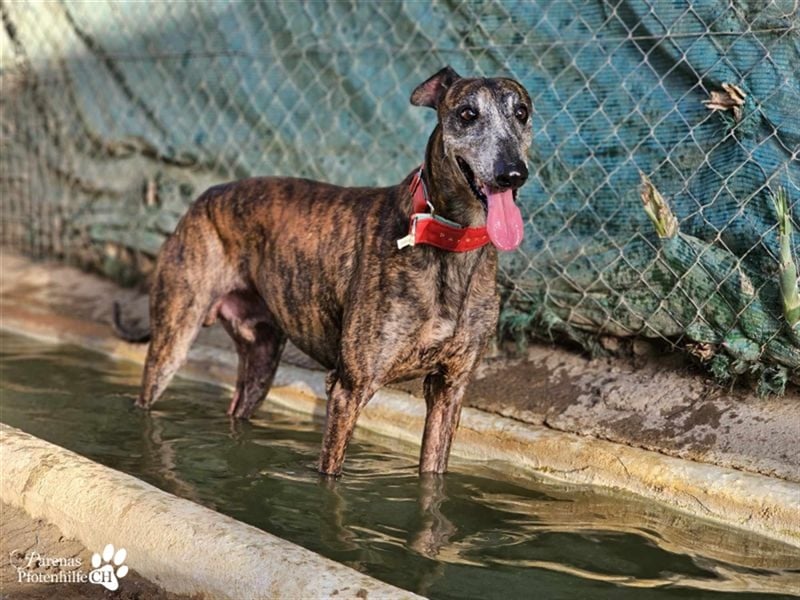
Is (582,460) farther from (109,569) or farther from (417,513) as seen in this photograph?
(109,569)

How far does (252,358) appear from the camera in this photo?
5.29m

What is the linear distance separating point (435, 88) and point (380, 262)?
2.16 ft

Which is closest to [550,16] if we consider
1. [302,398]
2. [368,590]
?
[302,398]

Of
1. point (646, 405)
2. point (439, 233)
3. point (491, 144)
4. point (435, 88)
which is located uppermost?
point (435, 88)

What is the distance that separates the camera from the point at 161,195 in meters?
7.51

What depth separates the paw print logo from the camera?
3.20 meters

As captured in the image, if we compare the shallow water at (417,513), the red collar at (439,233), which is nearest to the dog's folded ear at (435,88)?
the red collar at (439,233)

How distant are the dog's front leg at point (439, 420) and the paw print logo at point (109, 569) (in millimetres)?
1389

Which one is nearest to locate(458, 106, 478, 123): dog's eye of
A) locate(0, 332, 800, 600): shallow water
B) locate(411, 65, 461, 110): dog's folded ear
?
locate(411, 65, 461, 110): dog's folded ear

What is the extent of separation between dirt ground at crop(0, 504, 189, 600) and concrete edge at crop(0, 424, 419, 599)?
0.03m

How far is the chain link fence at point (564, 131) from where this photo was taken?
448 cm

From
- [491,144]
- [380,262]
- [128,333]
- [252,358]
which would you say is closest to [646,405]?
[380,262]

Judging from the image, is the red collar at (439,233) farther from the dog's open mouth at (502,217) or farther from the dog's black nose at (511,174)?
the dog's black nose at (511,174)

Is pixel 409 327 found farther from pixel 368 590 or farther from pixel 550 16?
pixel 550 16
